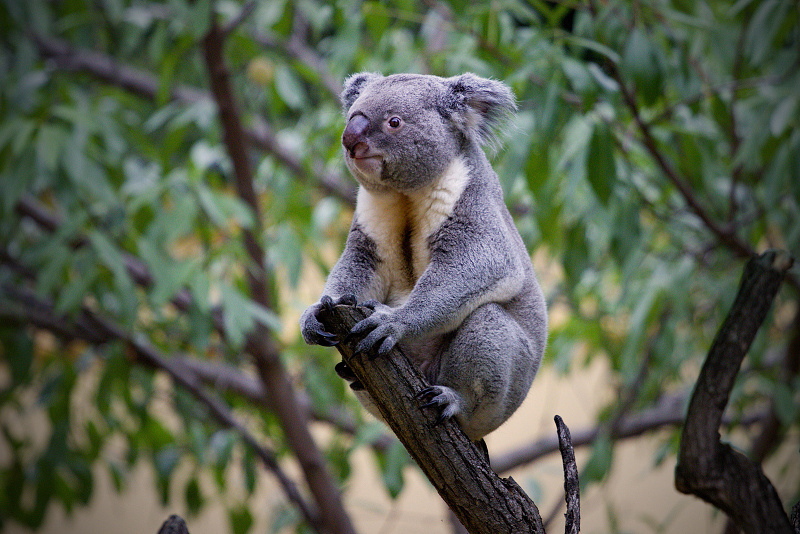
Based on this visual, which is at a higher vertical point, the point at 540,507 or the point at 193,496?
the point at 540,507

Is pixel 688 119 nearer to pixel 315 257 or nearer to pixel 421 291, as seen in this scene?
pixel 315 257

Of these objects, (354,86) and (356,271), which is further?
(354,86)

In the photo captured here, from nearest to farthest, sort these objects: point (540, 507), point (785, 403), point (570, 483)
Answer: point (570, 483)
point (785, 403)
point (540, 507)

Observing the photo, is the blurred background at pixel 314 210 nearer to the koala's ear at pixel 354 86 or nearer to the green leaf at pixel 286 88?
the green leaf at pixel 286 88

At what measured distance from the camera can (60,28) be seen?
449 cm

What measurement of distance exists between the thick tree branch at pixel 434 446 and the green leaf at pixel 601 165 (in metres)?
1.17

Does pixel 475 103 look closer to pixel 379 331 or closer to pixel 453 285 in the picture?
pixel 453 285

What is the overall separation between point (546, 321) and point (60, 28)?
3934mm

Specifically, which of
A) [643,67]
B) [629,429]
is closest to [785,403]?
[629,429]

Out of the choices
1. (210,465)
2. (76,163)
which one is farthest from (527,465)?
(76,163)

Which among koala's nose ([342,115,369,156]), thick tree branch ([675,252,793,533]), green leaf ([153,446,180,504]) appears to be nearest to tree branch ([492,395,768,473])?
green leaf ([153,446,180,504])

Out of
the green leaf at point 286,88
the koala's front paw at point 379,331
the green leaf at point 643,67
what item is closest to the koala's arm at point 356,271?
the koala's front paw at point 379,331

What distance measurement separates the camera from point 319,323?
1662 mm

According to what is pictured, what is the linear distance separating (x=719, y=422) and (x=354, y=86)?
127 cm
